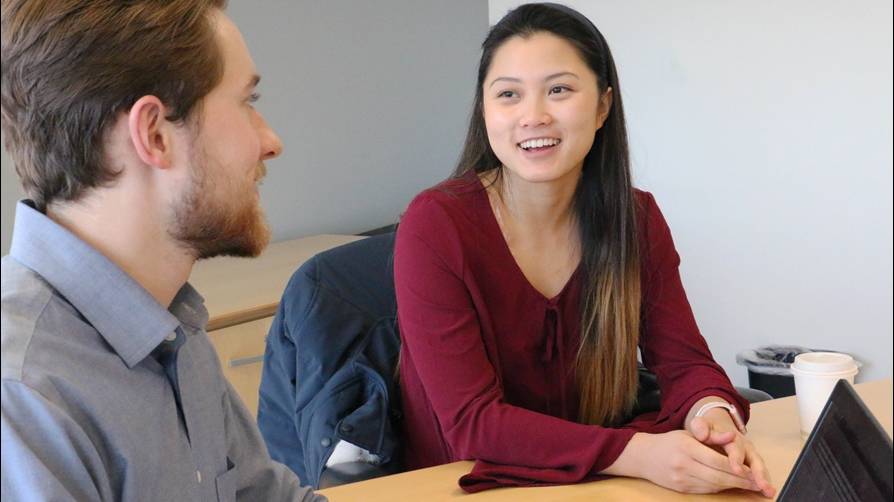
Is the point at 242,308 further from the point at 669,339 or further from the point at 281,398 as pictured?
the point at 669,339

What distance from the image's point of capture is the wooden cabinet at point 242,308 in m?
2.27

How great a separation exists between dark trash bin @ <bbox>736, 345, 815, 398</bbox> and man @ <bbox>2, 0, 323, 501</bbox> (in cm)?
73

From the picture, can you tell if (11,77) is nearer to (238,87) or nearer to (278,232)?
(238,87)

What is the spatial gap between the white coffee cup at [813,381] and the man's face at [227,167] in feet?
2.18

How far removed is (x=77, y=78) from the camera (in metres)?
0.88

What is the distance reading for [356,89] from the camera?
3.18 m

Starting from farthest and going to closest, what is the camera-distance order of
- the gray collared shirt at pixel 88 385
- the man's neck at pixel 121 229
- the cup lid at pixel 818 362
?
the cup lid at pixel 818 362 < the man's neck at pixel 121 229 < the gray collared shirt at pixel 88 385

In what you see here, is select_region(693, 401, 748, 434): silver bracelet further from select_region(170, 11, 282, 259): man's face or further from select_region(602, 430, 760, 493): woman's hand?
select_region(170, 11, 282, 259): man's face

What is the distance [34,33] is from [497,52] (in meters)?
0.85

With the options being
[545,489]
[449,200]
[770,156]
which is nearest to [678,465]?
[545,489]

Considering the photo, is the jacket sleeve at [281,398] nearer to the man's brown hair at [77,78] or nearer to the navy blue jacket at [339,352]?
the navy blue jacket at [339,352]

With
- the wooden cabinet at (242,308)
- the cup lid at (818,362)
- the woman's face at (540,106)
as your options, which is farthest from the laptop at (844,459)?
the wooden cabinet at (242,308)

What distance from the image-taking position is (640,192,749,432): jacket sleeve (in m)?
1.48

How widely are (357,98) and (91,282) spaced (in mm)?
2373
